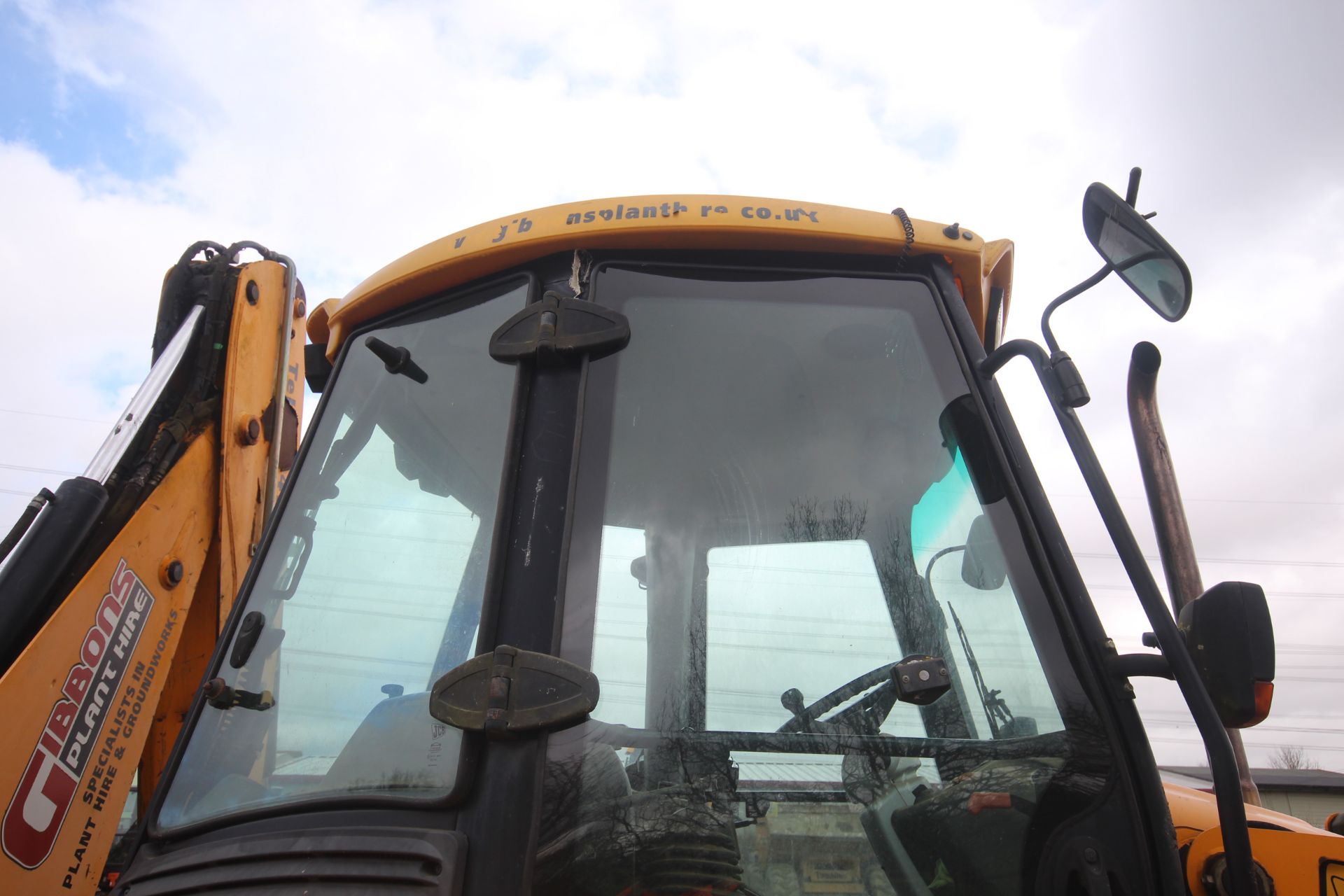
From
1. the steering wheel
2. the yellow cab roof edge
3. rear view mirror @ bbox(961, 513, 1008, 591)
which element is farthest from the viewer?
the yellow cab roof edge

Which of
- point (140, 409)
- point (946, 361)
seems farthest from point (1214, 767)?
point (140, 409)

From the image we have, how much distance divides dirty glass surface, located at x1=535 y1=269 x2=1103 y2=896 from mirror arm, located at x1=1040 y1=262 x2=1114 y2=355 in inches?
6.8

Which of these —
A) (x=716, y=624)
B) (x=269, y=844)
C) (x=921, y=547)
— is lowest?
(x=269, y=844)

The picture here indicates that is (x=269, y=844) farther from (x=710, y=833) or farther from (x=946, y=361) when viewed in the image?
(x=946, y=361)

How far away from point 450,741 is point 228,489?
4.67ft

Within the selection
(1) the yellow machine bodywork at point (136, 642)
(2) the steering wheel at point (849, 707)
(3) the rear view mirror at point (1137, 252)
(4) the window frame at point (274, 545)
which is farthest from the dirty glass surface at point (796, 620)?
(1) the yellow machine bodywork at point (136, 642)

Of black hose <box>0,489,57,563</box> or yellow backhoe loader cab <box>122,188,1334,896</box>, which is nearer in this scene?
yellow backhoe loader cab <box>122,188,1334,896</box>

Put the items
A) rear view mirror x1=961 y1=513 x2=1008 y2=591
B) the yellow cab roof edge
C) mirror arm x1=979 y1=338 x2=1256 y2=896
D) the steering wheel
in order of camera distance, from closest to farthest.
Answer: mirror arm x1=979 y1=338 x2=1256 y2=896, the steering wheel, rear view mirror x1=961 y1=513 x2=1008 y2=591, the yellow cab roof edge

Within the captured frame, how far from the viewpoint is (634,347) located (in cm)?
156

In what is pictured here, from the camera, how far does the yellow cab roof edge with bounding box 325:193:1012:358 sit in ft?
5.40

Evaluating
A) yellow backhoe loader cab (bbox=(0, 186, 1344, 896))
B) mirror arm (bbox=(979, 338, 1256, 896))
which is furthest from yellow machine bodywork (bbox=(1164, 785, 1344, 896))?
mirror arm (bbox=(979, 338, 1256, 896))

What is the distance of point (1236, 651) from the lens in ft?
3.75

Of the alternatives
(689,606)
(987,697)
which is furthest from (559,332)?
(987,697)

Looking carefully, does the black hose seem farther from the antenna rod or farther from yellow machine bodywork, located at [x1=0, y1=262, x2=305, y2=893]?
the antenna rod
